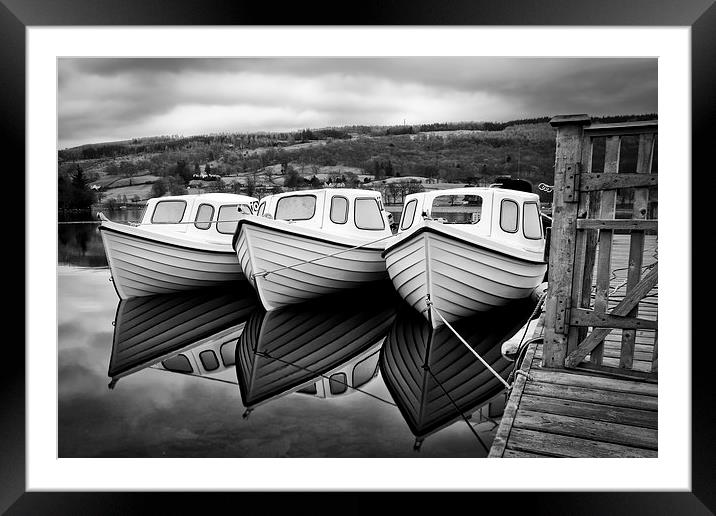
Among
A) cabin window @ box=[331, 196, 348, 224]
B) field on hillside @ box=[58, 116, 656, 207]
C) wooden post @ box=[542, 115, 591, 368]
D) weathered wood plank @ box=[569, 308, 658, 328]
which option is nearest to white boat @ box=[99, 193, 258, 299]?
field on hillside @ box=[58, 116, 656, 207]

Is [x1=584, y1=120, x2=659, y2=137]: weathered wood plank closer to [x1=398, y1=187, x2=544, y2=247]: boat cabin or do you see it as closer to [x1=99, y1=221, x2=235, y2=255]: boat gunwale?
[x1=398, y1=187, x2=544, y2=247]: boat cabin

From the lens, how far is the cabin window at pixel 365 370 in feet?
16.0

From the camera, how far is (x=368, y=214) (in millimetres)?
7559

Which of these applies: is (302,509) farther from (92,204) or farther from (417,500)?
(92,204)

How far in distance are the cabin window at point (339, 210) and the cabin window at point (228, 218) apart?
2.02 m

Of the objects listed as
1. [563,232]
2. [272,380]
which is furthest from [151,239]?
[563,232]

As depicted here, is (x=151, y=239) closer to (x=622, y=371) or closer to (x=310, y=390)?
(x=310, y=390)

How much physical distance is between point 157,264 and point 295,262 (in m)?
2.34

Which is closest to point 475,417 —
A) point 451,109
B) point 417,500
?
point 417,500

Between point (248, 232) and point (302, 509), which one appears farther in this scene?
point (248, 232)

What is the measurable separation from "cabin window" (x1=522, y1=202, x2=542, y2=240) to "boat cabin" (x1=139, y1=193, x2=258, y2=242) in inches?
166
